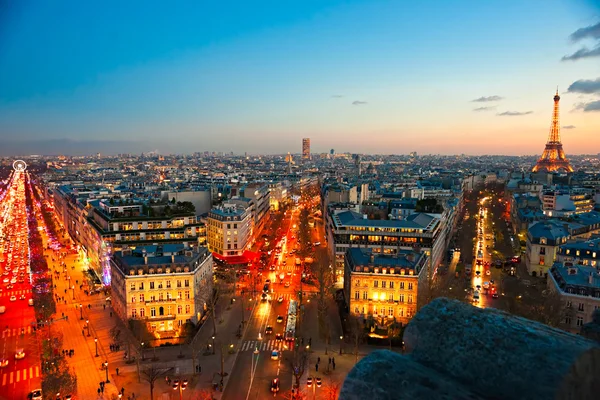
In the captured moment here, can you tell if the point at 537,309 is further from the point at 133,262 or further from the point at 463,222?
the point at 463,222

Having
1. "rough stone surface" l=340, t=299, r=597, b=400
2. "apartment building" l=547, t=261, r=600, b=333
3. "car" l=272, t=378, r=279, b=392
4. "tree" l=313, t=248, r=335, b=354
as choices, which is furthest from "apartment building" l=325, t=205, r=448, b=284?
"rough stone surface" l=340, t=299, r=597, b=400

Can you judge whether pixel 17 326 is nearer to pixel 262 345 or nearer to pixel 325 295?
pixel 262 345

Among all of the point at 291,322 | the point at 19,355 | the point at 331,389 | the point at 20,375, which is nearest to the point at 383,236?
the point at 291,322

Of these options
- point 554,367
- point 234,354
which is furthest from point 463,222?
point 554,367

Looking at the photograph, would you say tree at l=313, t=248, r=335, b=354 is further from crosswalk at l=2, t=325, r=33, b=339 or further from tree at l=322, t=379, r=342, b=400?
crosswalk at l=2, t=325, r=33, b=339

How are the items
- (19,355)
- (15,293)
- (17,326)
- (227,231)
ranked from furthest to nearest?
(227,231) → (15,293) → (17,326) → (19,355)

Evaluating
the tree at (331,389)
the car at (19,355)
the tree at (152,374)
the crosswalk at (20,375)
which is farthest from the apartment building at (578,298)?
the car at (19,355)

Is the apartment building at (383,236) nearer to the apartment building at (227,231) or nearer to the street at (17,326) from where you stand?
the apartment building at (227,231)
